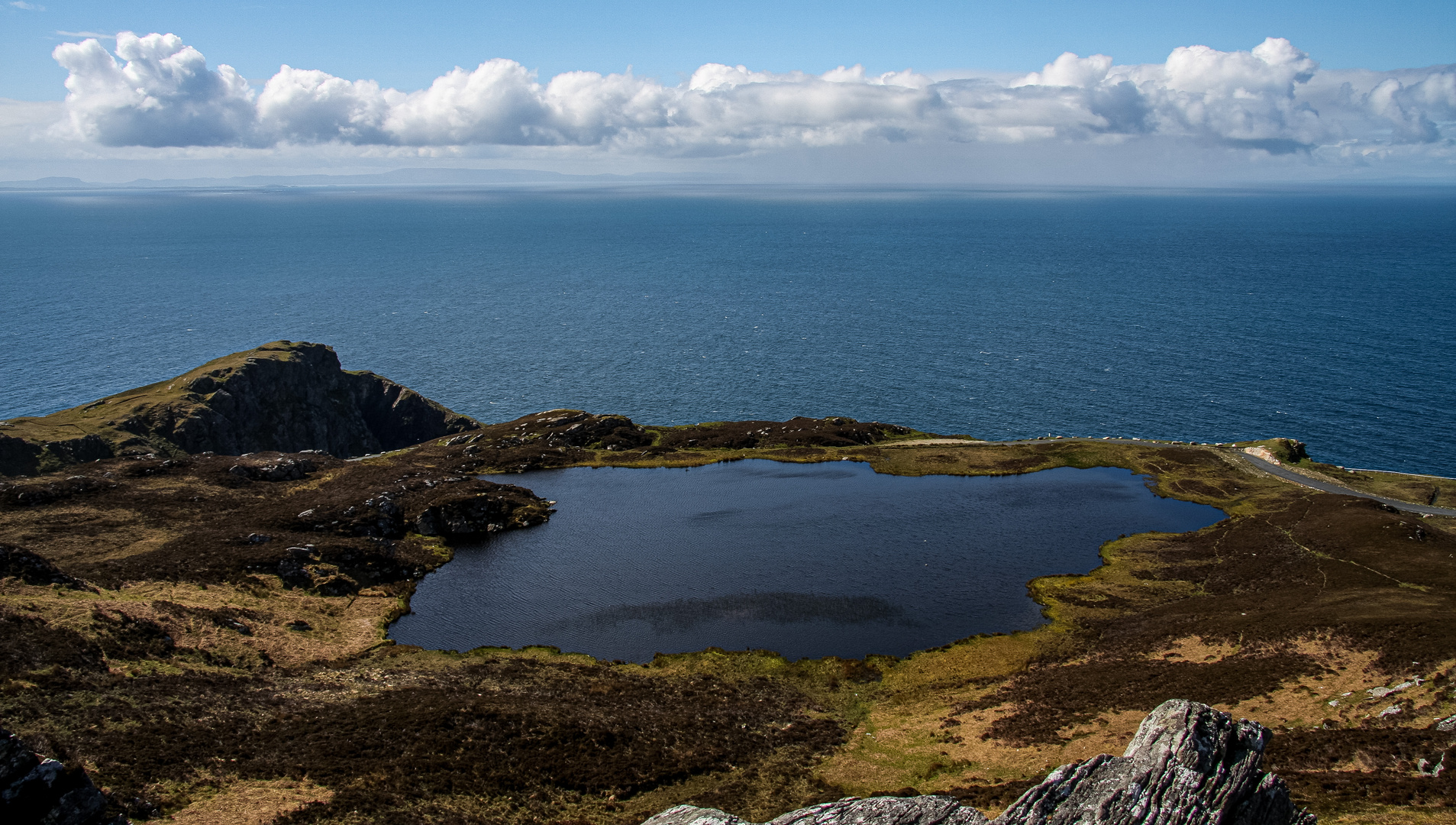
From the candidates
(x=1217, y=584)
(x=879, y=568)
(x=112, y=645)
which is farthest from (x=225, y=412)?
(x=1217, y=584)

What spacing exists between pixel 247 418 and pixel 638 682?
99.6 m

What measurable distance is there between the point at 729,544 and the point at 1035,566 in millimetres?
32098

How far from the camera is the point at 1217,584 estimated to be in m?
77.9

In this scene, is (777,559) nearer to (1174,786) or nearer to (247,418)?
(1174,786)

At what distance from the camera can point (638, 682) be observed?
60875 mm

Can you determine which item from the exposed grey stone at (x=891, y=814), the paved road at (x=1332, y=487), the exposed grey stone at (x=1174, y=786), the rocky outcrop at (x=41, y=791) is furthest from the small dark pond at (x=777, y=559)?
the exposed grey stone at (x=891, y=814)

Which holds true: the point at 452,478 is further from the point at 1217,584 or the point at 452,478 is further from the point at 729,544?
the point at 1217,584

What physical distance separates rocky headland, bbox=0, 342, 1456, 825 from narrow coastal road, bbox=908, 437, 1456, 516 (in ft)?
12.7

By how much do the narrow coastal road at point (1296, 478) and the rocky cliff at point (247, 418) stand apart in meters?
89.4

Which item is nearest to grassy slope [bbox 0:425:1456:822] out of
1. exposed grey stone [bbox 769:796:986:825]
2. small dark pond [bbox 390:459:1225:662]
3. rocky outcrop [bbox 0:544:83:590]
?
rocky outcrop [bbox 0:544:83:590]

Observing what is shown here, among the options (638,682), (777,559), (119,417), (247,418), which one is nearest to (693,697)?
(638,682)

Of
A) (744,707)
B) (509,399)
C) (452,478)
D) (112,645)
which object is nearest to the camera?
(112,645)

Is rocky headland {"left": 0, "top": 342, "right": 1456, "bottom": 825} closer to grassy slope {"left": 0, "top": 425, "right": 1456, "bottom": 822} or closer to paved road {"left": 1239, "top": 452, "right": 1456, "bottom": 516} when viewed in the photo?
grassy slope {"left": 0, "top": 425, "right": 1456, "bottom": 822}

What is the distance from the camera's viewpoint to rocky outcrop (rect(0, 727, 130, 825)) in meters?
26.3
